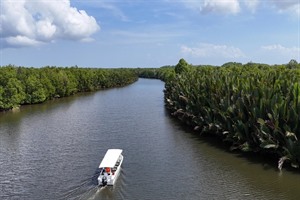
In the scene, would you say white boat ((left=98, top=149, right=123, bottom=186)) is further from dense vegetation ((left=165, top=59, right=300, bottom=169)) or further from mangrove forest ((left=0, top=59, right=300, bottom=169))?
dense vegetation ((left=165, top=59, right=300, bottom=169))

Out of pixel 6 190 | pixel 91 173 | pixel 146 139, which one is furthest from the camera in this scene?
pixel 146 139

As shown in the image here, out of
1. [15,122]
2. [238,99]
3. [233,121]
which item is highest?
[238,99]

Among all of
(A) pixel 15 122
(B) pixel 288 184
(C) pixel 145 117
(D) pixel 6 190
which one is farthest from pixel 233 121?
(A) pixel 15 122

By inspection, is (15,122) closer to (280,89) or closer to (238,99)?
(238,99)

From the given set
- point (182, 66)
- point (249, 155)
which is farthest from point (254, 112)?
point (182, 66)

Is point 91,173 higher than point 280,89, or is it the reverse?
point 280,89

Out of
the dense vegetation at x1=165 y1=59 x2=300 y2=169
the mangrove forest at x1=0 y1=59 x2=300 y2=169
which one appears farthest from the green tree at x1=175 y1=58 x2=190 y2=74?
the dense vegetation at x1=165 y1=59 x2=300 y2=169

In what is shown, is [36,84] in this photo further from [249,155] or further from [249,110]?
[249,155]
